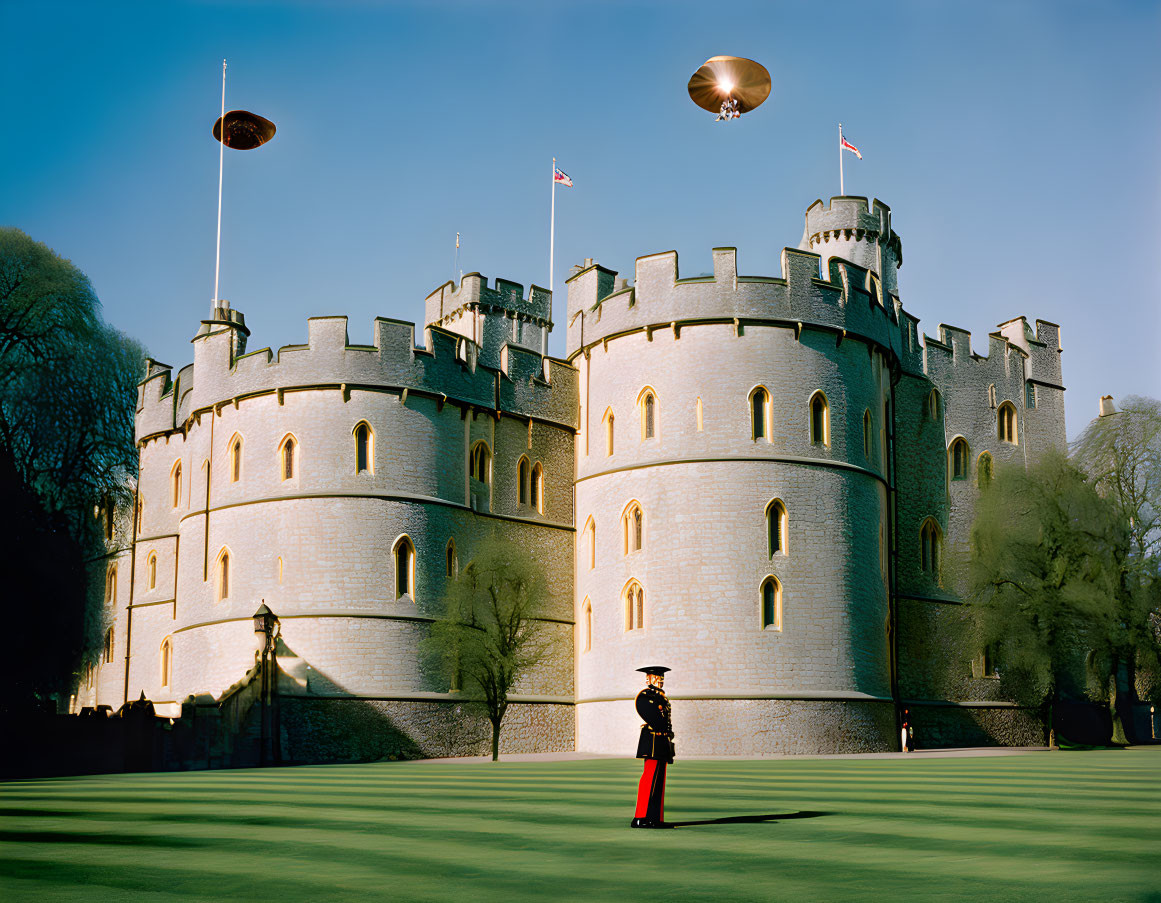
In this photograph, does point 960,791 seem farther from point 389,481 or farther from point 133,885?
point 389,481

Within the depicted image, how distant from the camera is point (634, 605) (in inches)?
1267

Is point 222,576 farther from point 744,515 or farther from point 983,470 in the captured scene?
point 983,470

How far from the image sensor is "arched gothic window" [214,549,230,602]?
3250 centimetres

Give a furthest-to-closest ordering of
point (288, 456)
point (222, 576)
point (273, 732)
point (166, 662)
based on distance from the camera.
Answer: point (166, 662)
point (222, 576)
point (288, 456)
point (273, 732)

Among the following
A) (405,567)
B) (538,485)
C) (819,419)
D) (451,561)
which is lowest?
(405,567)

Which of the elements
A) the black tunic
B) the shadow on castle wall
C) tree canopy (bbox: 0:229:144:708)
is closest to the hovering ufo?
the shadow on castle wall

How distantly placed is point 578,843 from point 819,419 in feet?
77.7

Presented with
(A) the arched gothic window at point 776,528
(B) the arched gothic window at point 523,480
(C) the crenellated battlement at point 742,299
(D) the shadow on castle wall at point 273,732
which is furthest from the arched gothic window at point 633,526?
(D) the shadow on castle wall at point 273,732

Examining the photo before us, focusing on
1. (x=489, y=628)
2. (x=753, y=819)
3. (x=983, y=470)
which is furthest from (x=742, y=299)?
(x=753, y=819)

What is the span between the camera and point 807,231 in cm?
4262

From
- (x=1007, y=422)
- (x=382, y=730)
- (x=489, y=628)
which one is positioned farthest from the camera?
(x=1007, y=422)

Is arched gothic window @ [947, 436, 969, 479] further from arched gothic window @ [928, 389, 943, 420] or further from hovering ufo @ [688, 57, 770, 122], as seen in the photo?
hovering ufo @ [688, 57, 770, 122]

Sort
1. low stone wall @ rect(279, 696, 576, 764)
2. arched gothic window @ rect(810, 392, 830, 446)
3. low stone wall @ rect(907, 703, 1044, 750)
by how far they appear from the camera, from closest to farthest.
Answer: low stone wall @ rect(279, 696, 576, 764) → arched gothic window @ rect(810, 392, 830, 446) → low stone wall @ rect(907, 703, 1044, 750)

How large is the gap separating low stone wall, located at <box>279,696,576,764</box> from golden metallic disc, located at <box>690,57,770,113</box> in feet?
61.8
